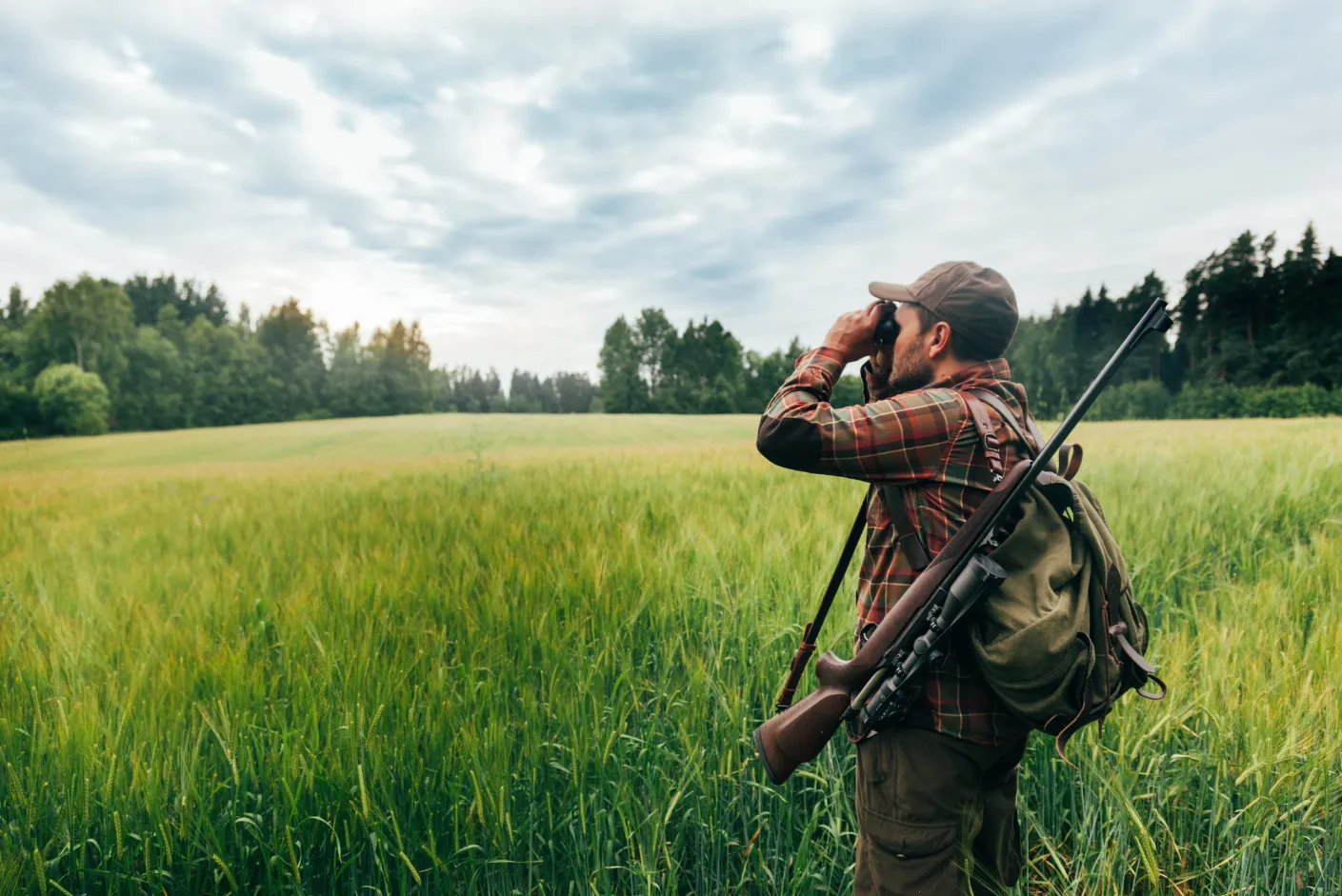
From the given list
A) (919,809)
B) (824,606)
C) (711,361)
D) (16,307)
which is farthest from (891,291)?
(16,307)

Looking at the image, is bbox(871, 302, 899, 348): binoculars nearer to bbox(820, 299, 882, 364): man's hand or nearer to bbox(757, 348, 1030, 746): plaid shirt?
bbox(820, 299, 882, 364): man's hand

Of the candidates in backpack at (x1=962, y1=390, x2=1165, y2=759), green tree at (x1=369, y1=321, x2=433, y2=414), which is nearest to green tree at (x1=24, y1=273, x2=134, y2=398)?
green tree at (x1=369, y1=321, x2=433, y2=414)

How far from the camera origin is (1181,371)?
52.2 m

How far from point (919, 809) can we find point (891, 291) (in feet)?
4.33

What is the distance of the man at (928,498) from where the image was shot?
1514 mm

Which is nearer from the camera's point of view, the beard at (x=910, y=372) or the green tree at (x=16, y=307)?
the beard at (x=910, y=372)

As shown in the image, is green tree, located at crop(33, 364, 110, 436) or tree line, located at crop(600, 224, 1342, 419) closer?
green tree, located at crop(33, 364, 110, 436)

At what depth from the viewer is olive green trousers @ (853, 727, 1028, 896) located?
149cm

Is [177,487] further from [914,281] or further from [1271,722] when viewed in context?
[1271,722]

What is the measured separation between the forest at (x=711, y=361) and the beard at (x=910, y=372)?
30.6 meters

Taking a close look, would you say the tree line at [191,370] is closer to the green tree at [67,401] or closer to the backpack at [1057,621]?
the green tree at [67,401]

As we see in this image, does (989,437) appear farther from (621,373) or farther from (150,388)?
(150,388)

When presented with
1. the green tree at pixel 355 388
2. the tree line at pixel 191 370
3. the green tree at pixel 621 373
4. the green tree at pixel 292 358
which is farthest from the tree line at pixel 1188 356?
the green tree at pixel 292 358

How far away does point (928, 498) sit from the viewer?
1601 millimetres
